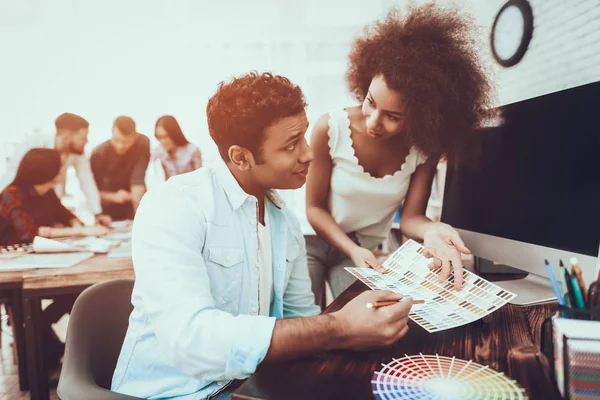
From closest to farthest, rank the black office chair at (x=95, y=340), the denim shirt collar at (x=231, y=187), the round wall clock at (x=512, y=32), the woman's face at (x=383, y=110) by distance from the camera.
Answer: the black office chair at (x=95, y=340), the denim shirt collar at (x=231, y=187), the woman's face at (x=383, y=110), the round wall clock at (x=512, y=32)

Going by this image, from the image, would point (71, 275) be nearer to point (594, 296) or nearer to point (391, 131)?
point (391, 131)

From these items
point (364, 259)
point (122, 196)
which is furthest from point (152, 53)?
point (364, 259)

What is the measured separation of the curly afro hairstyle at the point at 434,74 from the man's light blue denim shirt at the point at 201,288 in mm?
568

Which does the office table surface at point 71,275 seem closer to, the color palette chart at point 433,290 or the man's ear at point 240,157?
the man's ear at point 240,157

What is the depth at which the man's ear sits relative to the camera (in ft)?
3.69

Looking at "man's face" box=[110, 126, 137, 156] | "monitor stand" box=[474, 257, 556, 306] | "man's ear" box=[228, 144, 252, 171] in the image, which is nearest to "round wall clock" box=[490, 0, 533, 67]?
"monitor stand" box=[474, 257, 556, 306]

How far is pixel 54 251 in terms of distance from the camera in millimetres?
2117

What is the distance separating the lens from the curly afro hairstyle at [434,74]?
144 cm

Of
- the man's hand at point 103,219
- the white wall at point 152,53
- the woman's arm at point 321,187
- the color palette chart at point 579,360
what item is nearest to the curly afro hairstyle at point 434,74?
the woman's arm at point 321,187

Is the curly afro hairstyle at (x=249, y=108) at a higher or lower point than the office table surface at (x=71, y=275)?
higher

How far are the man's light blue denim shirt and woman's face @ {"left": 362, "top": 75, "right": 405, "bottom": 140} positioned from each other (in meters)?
0.41

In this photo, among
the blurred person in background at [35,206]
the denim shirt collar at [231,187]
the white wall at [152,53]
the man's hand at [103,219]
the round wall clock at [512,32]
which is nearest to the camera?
the denim shirt collar at [231,187]

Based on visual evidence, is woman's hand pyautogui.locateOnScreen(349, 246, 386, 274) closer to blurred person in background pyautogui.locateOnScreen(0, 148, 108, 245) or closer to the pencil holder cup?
the pencil holder cup

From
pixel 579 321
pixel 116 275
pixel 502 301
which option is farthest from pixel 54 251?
pixel 579 321
